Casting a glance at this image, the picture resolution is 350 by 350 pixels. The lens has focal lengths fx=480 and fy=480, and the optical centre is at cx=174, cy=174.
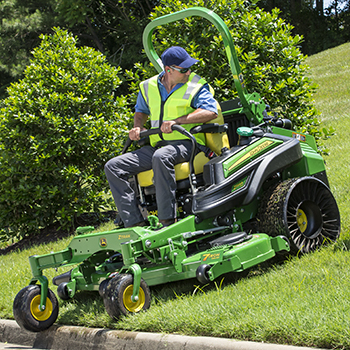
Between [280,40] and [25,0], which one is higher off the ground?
[25,0]

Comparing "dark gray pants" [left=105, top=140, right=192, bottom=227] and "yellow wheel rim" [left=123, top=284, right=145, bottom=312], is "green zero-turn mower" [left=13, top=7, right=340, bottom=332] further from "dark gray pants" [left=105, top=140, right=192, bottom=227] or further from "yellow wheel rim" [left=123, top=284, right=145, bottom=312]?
"dark gray pants" [left=105, top=140, right=192, bottom=227]

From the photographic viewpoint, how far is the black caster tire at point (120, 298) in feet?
11.1

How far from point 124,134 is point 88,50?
1.74 meters

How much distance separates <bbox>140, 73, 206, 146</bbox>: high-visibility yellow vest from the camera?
4.53m

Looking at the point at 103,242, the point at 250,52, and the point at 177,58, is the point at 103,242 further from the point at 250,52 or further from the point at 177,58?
the point at 250,52

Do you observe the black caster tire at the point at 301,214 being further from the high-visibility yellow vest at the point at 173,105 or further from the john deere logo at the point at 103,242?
the john deere logo at the point at 103,242

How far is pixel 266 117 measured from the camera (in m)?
5.09

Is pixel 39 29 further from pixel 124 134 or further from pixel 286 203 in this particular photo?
pixel 286 203

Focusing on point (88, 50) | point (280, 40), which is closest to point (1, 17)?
point (88, 50)

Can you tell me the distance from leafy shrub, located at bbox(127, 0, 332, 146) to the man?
2208 millimetres

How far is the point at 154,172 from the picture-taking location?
419cm

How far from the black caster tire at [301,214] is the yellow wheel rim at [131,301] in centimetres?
136

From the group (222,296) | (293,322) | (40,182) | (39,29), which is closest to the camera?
(293,322)

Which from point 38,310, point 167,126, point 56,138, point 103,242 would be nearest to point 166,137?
point 167,126
